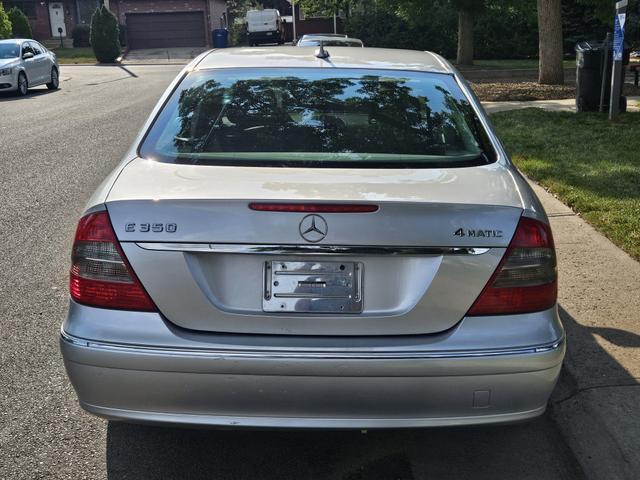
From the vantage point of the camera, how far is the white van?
48.7 metres

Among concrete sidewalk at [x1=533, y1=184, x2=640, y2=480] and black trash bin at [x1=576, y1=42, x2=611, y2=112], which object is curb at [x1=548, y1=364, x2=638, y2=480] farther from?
black trash bin at [x1=576, y1=42, x2=611, y2=112]

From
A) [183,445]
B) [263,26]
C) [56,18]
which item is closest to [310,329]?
[183,445]

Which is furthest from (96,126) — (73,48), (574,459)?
(73,48)

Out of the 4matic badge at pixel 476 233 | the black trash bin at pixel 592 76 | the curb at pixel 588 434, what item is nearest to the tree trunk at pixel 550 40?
the black trash bin at pixel 592 76

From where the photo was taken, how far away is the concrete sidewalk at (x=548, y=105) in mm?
14281

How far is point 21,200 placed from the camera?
8.05 meters

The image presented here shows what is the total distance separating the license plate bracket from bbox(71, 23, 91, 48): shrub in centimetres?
4971

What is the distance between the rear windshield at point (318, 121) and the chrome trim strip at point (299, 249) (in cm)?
56

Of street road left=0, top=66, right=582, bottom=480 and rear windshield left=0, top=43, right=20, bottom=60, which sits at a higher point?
rear windshield left=0, top=43, right=20, bottom=60

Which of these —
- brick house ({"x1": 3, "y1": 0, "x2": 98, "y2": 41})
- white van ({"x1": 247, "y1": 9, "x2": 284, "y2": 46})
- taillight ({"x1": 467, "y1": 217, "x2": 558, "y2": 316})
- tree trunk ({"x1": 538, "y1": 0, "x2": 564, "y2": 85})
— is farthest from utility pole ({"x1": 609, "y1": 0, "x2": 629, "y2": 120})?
brick house ({"x1": 3, "y1": 0, "x2": 98, "y2": 41})

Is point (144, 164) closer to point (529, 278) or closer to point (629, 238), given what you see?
point (529, 278)

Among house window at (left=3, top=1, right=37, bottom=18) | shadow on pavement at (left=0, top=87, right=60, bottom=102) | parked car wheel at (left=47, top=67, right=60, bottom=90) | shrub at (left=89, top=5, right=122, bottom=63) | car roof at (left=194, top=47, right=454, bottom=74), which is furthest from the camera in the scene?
house window at (left=3, top=1, right=37, bottom=18)

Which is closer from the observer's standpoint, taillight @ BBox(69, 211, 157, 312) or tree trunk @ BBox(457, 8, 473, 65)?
taillight @ BBox(69, 211, 157, 312)

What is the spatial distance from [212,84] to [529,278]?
1.91 m
